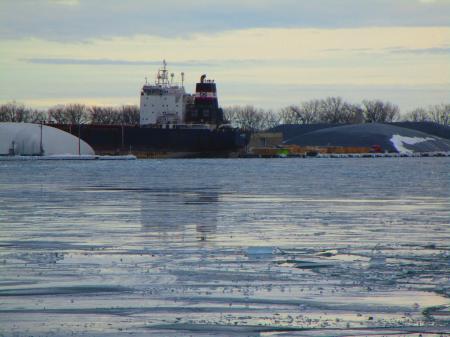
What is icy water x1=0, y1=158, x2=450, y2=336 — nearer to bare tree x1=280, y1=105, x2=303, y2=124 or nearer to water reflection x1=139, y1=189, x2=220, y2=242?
water reflection x1=139, y1=189, x2=220, y2=242

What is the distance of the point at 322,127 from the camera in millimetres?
154875

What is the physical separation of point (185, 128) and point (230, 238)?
7614 cm

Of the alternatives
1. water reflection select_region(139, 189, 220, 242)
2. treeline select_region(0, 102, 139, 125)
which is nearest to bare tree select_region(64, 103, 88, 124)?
treeline select_region(0, 102, 139, 125)

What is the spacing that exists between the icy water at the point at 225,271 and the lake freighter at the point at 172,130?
68.2 metres

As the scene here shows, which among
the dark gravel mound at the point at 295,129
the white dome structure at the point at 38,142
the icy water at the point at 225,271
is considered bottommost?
the icy water at the point at 225,271

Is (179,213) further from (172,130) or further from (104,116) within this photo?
(104,116)

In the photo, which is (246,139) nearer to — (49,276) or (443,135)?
(443,135)

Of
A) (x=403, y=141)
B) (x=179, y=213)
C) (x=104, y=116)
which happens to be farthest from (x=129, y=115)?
(x=179, y=213)

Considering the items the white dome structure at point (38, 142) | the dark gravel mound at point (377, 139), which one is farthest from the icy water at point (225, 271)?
the dark gravel mound at point (377, 139)

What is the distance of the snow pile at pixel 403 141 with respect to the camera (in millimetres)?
125000

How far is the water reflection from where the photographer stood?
14.7 m

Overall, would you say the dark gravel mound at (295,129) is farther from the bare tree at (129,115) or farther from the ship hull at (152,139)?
the ship hull at (152,139)

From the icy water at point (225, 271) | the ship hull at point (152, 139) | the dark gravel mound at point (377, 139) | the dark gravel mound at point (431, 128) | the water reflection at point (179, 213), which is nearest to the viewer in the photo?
the icy water at point (225, 271)

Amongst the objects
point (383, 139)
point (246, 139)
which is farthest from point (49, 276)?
point (383, 139)
